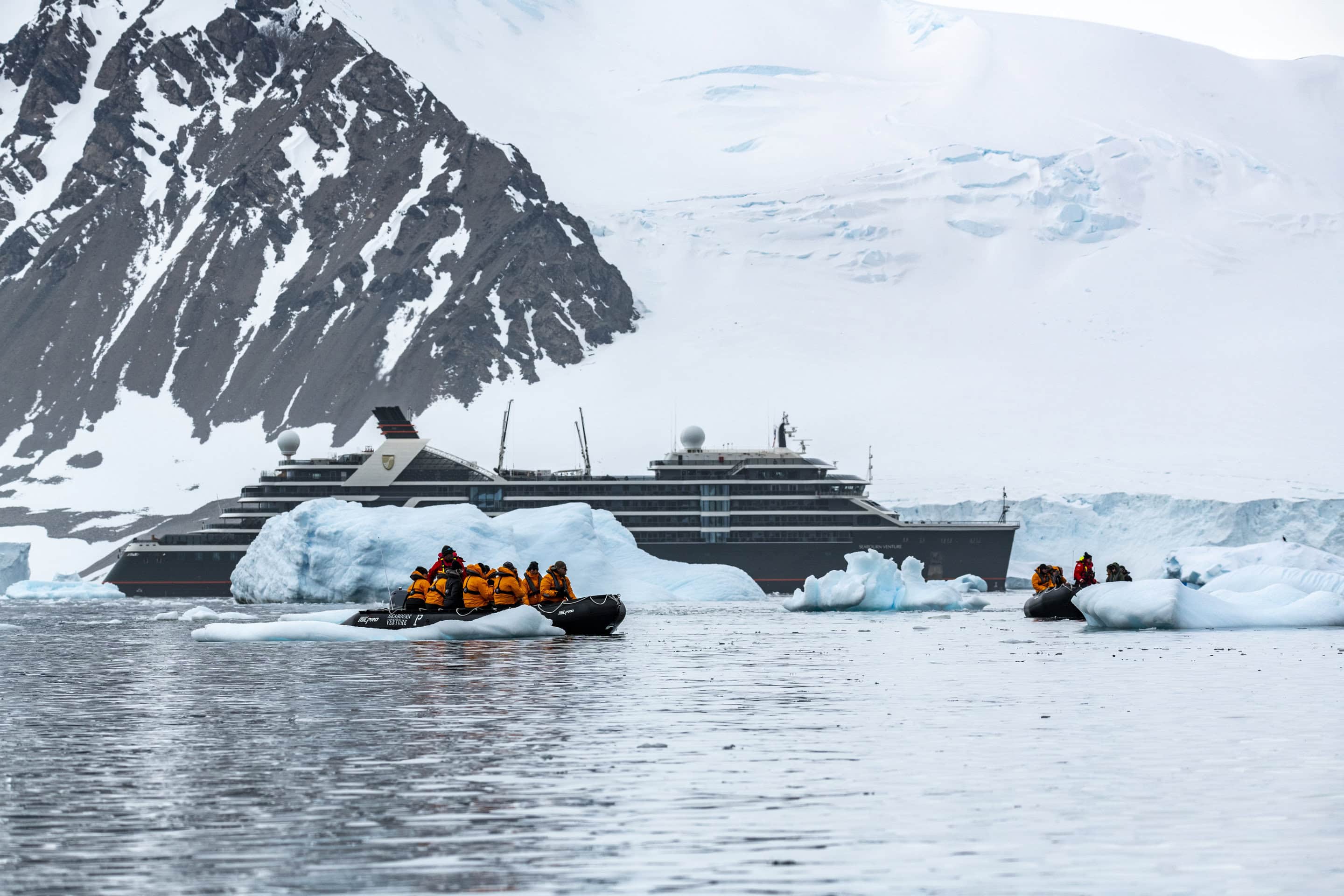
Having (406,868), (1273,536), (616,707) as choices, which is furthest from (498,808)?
(1273,536)

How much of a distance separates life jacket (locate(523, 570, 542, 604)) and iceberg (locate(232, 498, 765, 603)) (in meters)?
32.1

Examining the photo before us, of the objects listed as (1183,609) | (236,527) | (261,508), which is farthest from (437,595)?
(236,527)

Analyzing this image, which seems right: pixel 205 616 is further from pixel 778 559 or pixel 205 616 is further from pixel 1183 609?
pixel 778 559

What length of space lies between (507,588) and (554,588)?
296 cm

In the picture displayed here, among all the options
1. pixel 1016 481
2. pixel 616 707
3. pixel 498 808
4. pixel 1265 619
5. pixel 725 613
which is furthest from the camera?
pixel 1016 481

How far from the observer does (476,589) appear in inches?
1999

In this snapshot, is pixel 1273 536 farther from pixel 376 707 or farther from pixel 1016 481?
pixel 376 707

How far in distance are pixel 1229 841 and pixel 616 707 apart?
47.8 feet

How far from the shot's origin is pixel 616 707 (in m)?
29.8

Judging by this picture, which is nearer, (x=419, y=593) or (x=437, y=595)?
(x=437, y=595)

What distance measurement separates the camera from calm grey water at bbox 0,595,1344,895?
15281mm

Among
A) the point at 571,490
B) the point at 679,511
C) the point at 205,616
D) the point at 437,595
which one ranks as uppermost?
the point at 571,490

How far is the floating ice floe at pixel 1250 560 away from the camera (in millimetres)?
85938

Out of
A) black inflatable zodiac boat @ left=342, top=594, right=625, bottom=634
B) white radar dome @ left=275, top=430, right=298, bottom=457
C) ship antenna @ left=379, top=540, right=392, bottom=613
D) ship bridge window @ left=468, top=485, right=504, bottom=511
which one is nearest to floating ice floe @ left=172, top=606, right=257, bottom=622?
ship antenna @ left=379, top=540, right=392, bottom=613
